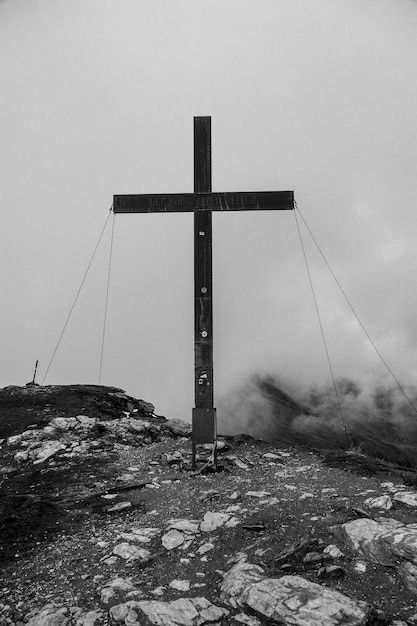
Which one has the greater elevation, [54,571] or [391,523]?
[391,523]

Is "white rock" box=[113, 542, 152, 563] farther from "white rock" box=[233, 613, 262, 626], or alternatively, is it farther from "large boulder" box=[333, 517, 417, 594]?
"large boulder" box=[333, 517, 417, 594]

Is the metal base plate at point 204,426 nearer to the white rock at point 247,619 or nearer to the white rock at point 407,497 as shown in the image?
the white rock at point 407,497

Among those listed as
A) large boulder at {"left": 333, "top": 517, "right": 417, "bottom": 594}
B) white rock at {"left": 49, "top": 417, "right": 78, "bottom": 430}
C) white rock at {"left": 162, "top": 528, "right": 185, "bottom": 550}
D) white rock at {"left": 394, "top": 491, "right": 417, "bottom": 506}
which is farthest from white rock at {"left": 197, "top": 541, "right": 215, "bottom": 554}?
white rock at {"left": 49, "top": 417, "right": 78, "bottom": 430}

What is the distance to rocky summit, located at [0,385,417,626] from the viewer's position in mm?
4586

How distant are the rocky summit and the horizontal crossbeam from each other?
22.2 feet

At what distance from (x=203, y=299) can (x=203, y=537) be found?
235 inches

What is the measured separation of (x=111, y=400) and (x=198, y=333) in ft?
26.1

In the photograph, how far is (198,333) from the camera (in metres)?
10.8

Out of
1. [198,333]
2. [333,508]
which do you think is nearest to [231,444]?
[198,333]

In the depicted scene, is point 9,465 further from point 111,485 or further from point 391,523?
point 391,523

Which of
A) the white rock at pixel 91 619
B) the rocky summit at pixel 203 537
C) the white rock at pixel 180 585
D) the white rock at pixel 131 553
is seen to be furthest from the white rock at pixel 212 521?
the white rock at pixel 91 619

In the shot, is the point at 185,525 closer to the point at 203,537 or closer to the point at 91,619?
the point at 203,537

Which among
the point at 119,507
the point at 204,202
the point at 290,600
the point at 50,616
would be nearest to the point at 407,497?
the point at 290,600

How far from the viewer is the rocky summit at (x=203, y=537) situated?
459cm
